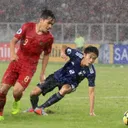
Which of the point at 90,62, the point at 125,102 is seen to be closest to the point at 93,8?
the point at 125,102

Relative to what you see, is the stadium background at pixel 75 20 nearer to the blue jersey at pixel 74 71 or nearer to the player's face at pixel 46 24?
the blue jersey at pixel 74 71

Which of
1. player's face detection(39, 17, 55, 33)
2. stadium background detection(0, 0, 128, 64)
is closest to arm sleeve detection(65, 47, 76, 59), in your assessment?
player's face detection(39, 17, 55, 33)

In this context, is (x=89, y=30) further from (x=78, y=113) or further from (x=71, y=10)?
(x=78, y=113)

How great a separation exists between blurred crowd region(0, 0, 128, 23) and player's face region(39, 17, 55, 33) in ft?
104

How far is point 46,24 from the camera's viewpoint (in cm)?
1145

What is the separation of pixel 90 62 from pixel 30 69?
1184 millimetres

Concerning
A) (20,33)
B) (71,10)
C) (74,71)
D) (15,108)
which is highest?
(71,10)

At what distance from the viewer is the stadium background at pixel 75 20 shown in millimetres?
39312

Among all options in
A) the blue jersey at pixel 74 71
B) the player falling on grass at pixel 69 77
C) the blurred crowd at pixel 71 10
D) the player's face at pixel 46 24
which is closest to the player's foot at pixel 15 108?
the player falling on grass at pixel 69 77

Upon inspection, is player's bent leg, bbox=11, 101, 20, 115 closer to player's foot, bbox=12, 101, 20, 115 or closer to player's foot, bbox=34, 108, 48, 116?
player's foot, bbox=12, 101, 20, 115

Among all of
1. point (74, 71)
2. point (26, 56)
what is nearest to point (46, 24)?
point (26, 56)

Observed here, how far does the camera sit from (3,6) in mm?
44938

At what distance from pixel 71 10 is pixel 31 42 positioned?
32951 mm

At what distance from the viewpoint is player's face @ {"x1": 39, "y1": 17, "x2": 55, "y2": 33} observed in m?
11.4
